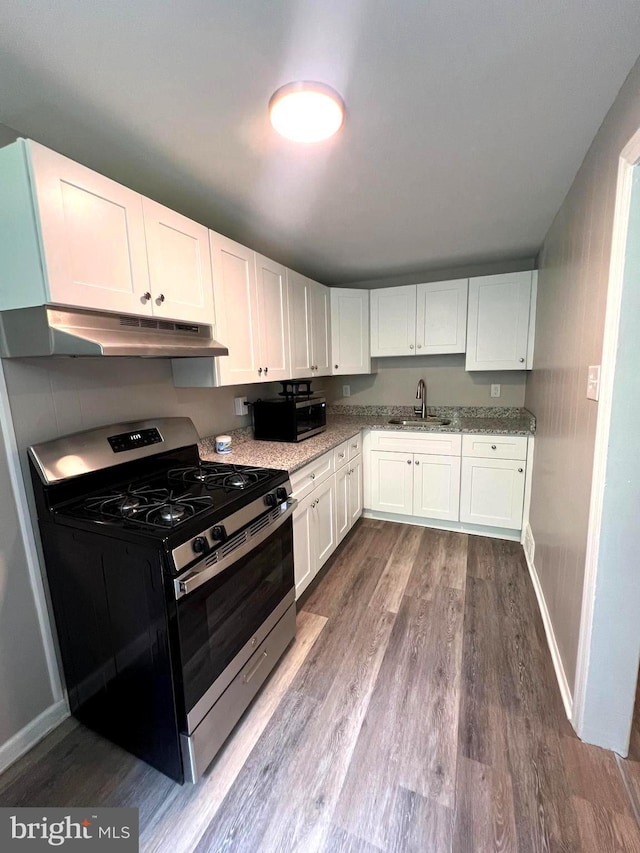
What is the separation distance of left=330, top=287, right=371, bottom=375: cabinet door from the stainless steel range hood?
77.4 inches

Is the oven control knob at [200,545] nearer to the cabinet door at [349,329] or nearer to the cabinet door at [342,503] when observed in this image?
the cabinet door at [342,503]

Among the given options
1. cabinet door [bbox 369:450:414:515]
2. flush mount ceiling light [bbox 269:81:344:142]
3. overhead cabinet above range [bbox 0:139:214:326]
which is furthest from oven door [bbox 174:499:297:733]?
cabinet door [bbox 369:450:414:515]

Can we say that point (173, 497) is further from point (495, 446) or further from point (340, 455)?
point (495, 446)

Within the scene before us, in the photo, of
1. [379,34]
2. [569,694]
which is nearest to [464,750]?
Result: [569,694]

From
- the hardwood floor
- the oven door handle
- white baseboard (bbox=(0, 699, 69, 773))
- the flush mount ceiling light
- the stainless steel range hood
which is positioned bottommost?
the hardwood floor

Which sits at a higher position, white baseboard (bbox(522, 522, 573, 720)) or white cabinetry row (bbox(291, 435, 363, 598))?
white cabinetry row (bbox(291, 435, 363, 598))

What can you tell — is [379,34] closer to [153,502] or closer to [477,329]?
[153,502]

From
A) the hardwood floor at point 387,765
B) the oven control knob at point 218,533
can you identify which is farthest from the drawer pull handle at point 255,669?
the oven control knob at point 218,533

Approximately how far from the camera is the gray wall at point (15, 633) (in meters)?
1.30

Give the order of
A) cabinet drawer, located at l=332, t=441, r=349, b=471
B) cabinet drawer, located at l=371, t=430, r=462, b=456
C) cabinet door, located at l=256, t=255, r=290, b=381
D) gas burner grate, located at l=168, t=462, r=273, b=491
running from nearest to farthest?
gas burner grate, located at l=168, t=462, r=273, b=491
cabinet door, located at l=256, t=255, r=290, b=381
cabinet drawer, located at l=332, t=441, r=349, b=471
cabinet drawer, located at l=371, t=430, r=462, b=456

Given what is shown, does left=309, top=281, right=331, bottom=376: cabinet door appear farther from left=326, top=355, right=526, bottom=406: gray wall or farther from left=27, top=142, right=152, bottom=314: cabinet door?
left=27, top=142, right=152, bottom=314: cabinet door

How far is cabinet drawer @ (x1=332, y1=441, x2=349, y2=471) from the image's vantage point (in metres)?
2.57

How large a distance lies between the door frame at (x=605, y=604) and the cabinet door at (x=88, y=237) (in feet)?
5.49

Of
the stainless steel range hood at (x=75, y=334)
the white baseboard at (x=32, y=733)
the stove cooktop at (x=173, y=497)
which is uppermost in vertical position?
the stainless steel range hood at (x=75, y=334)
